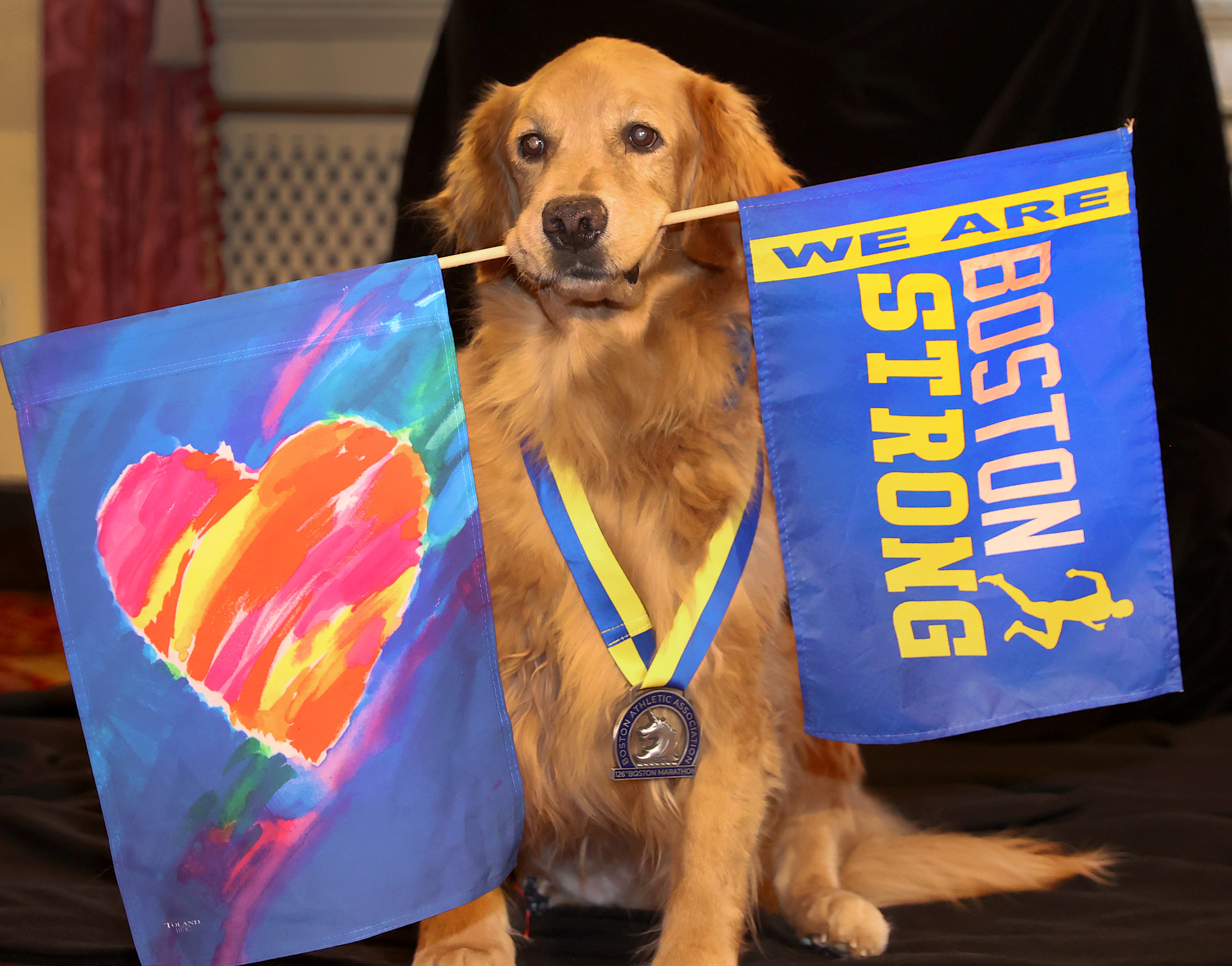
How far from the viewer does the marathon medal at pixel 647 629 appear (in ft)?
4.91

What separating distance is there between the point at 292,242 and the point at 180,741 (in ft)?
9.38

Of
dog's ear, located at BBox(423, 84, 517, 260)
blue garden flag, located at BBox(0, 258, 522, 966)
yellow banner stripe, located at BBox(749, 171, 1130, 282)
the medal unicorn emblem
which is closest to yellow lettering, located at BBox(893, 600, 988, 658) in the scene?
the medal unicorn emblem

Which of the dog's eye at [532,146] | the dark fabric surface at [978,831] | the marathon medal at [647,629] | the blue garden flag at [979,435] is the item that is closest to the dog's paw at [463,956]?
the dark fabric surface at [978,831]

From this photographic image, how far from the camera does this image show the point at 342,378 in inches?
52.5

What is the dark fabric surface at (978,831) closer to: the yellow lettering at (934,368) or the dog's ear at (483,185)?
the yellow lettering at (934,368)

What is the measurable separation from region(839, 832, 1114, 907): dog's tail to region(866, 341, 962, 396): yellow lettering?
3.09 ft

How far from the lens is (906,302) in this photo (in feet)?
4.52

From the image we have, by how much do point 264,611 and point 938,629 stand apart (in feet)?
2.96

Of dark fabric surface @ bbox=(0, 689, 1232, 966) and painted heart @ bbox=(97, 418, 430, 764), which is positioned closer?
painted heart @ bbox=(97, 418, 430, 764)

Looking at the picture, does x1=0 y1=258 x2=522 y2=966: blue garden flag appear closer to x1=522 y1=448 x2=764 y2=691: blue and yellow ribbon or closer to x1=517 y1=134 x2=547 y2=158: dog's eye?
x1=522 y1=448 x2=764 y2=691: blue and yellow ribbon

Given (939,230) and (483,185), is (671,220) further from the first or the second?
(483,185)

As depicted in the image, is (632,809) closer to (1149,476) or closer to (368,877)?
(368,877)

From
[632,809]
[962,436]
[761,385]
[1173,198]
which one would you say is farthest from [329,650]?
[1173,198]

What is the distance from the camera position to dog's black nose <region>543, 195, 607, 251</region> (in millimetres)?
1438
